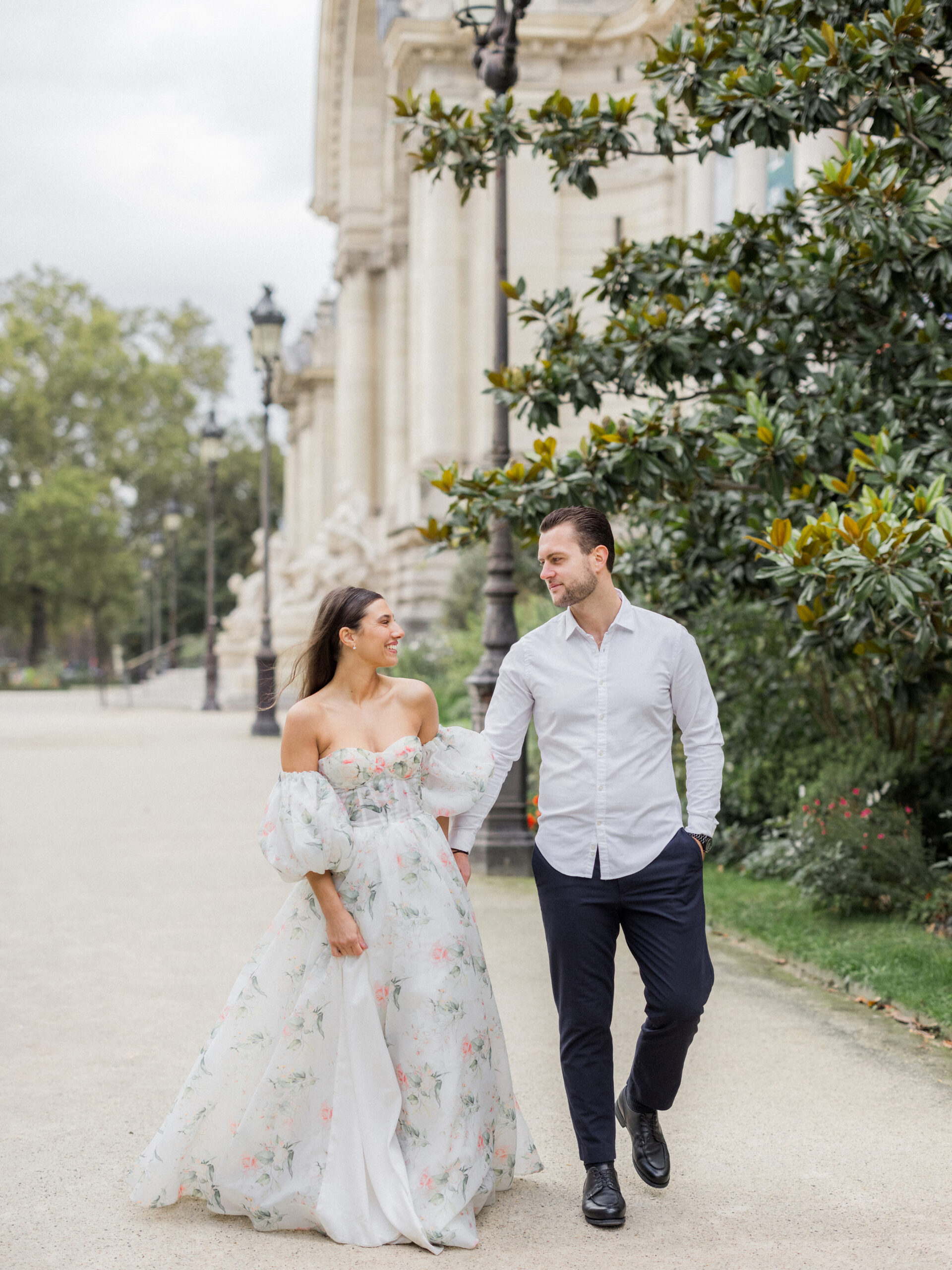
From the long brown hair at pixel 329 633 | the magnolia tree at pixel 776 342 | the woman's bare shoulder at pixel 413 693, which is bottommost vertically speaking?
the woman's bare shoulder at pixel 413 693

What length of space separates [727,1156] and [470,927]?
120 cm

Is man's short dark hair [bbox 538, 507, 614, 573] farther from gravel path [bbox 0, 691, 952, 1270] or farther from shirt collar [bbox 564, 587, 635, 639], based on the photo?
gravel path [bbox 0, 691, 952, 1270]

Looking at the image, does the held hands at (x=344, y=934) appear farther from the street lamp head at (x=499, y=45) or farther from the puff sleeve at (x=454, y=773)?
the street lamp head at (x=499, y=45)

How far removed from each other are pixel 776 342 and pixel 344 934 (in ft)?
17.3

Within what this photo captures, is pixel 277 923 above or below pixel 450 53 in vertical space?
below

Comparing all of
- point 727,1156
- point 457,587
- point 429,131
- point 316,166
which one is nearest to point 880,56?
point 429,131

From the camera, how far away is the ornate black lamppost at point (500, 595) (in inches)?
380

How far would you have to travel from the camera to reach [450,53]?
28312mm

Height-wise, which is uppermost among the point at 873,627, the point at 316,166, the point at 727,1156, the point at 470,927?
the point at 316,166

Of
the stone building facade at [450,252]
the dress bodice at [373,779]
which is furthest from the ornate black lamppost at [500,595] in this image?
the stone building facade at [450,252]

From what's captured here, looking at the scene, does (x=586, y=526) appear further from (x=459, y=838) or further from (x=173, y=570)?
(x=173, y=570)

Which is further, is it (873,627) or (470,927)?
(873,627)

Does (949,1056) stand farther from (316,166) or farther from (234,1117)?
(316,166)

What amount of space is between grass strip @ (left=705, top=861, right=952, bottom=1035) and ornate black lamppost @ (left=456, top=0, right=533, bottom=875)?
1490mm
